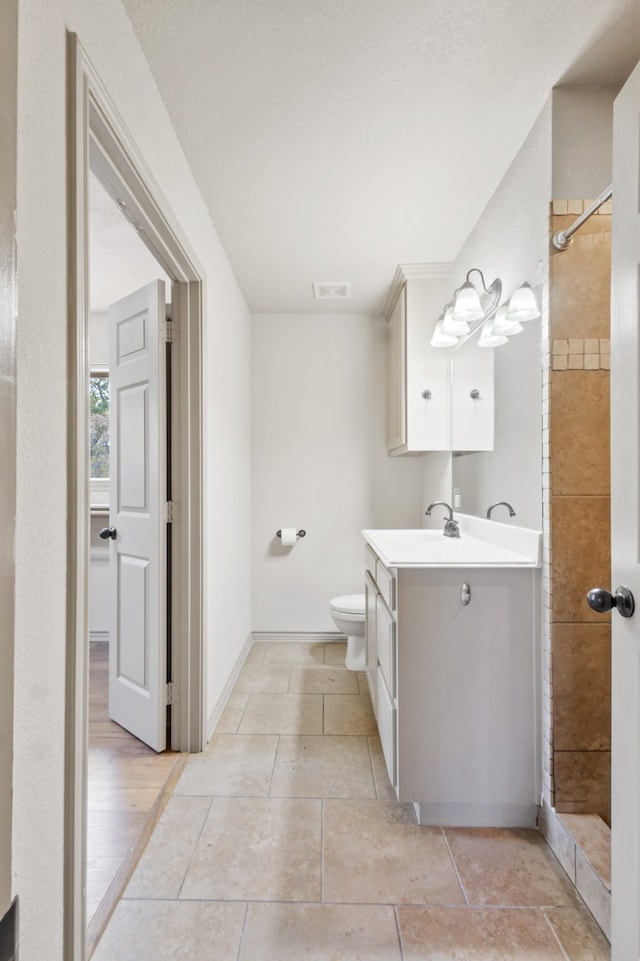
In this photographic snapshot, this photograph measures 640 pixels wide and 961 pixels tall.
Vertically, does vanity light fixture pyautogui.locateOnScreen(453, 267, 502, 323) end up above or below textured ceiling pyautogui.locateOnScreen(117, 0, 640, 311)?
below

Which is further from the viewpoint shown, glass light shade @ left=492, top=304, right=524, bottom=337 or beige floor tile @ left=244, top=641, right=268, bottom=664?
beige floor tile @ left=244, top=641, right=268, bottom=664

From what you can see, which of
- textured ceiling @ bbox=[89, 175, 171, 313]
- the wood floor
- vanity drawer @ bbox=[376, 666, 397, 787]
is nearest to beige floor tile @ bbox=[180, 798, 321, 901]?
the wood floor

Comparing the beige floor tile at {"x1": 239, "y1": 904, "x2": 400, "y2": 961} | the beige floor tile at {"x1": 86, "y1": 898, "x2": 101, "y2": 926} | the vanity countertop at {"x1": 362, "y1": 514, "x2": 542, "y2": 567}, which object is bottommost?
the beige floor tile at {"x1": 239, "y1": 904, "x2": 400, "y2": 961}

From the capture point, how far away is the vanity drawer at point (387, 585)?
174cm

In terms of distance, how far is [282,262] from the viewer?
281 centimetres

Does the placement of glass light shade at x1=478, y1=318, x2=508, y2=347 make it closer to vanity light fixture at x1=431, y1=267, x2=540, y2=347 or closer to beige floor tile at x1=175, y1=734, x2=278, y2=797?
vanity light fixture at x1=431, y1=267, x2=540, y2=347

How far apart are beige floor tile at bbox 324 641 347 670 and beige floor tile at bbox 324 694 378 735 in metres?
0.49

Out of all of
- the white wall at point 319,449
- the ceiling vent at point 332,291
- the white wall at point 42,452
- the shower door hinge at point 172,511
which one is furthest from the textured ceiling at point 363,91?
the shower door hinge at point 172,511

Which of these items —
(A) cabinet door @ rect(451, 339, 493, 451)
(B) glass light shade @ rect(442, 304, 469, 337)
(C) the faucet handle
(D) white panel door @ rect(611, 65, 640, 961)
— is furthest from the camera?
(C) the faucet handle

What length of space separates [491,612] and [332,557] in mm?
1990

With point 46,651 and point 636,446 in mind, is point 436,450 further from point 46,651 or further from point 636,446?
point 46,651

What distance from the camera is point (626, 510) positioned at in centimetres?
101

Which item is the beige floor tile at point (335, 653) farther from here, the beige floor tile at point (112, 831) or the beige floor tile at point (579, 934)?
the beige floor tile at point (579, 934)

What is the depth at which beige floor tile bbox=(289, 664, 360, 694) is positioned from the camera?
2732 millimetres
